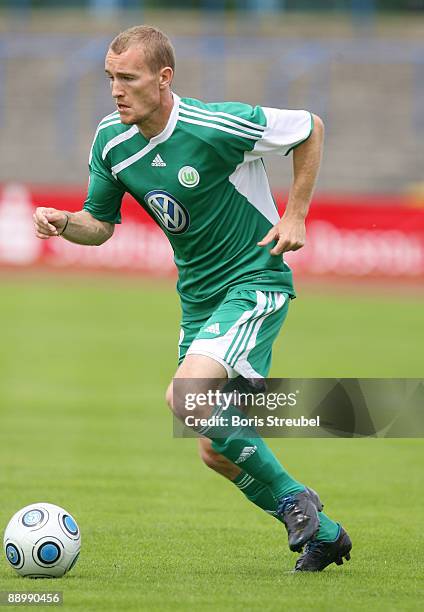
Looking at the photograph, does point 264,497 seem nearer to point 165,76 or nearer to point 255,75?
point 165,76

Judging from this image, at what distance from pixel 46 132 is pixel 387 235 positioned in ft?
37.1

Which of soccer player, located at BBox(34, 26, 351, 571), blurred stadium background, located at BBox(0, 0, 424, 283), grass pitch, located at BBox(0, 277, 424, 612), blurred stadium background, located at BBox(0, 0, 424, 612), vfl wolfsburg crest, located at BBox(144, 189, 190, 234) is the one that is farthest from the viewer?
blurred stadium background, located at BBox(0, 0, 424, 283)

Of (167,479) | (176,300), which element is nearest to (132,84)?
(167,479)

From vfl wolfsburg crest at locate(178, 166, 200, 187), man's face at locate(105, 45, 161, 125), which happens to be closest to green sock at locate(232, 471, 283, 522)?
vfl wolfsburg crest at locate(178, 166, 200, 187)

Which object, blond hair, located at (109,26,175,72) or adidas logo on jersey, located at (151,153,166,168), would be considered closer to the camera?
blond hair, located at (109,26,175,72)

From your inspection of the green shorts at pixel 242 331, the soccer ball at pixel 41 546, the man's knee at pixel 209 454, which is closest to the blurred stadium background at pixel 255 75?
the green shorts at pixel 242 331

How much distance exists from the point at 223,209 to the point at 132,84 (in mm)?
763

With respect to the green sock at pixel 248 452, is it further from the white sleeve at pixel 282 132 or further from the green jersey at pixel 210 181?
the white sleeve at pixel 282 132

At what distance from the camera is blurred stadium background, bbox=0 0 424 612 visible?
271 inches

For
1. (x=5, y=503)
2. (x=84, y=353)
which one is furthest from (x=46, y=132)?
(x=5, y=503)

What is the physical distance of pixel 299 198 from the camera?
6.26 meters
